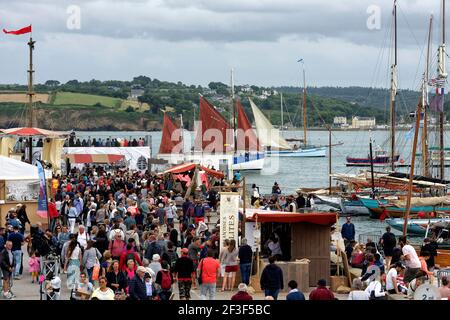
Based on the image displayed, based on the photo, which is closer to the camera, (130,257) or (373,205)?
(130,257)

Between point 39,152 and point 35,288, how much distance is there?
3287 cm

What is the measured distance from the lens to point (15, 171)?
29688 millimetres

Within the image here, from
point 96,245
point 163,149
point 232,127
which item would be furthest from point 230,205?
point 232,127

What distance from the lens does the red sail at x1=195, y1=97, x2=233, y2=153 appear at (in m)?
75.6

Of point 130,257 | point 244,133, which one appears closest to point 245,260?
point 130,257

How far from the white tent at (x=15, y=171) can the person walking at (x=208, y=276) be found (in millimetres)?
11759

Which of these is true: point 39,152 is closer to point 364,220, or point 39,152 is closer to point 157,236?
point 364,220

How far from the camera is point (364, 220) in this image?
171 ft

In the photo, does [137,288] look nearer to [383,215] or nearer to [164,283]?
[164,283]

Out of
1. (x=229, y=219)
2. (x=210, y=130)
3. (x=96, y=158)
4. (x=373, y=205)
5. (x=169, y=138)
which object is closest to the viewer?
(x=229, y=219)

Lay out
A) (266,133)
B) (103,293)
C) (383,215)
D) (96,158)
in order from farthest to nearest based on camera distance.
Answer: (266,133) < (96,158) < (383,215) < (103,293)

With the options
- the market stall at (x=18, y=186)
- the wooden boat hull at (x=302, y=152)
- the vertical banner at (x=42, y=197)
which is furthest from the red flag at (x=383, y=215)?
the wooden boat hull at (x=302, y=152)

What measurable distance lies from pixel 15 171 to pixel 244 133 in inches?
2273

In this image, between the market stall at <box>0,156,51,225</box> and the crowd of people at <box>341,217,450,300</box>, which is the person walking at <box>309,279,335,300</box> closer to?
the crowd of people at <box>341,217,450,300</box>
